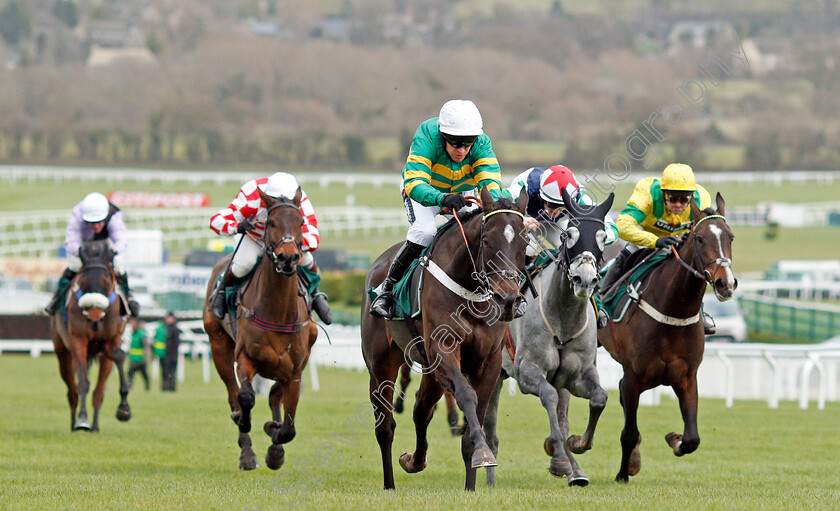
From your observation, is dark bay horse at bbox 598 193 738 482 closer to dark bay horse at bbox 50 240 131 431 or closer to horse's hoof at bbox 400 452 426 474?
horse's hoof at bbox 400 452 426 474

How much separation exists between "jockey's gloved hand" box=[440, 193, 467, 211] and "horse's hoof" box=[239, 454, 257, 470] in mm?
2973

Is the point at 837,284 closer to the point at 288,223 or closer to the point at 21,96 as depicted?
the point at 288,223

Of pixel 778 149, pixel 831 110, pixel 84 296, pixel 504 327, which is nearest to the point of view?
pixel 504 327

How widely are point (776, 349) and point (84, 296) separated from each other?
808 centimetres

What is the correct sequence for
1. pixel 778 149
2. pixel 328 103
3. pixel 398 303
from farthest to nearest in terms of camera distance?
pixel 328 103
pixel 778 149
pixel 398 303

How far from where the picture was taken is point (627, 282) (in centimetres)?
902

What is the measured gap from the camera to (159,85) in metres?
89.8

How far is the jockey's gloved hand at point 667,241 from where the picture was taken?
8367mm

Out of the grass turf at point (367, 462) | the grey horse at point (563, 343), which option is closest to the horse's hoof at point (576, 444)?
the grey horse at point (563, 343)

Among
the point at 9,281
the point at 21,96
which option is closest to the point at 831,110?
the point at 21,96

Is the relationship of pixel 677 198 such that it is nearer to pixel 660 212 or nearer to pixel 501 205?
pixel 660 212

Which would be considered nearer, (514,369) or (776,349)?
(514,369)

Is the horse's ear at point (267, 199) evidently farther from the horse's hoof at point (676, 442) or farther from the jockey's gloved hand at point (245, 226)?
the horse's hoof at point (676, 442)

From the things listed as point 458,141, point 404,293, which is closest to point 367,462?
point 404,293
